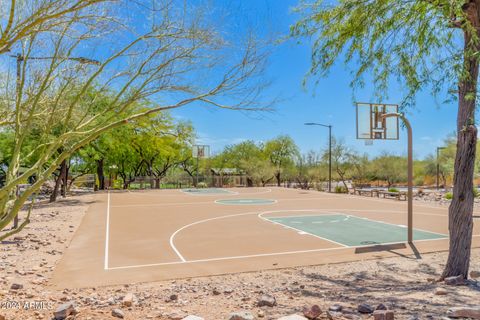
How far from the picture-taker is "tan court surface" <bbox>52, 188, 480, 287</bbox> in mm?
7814

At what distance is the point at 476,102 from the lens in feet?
19.9

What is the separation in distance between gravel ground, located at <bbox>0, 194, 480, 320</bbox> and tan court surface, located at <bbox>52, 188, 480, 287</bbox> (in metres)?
0.55

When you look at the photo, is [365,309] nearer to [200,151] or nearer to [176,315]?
[176,315]

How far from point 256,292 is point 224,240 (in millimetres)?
5021

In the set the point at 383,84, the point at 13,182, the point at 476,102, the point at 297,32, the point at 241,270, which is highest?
the point at 297,32

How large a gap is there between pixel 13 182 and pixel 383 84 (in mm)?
6837

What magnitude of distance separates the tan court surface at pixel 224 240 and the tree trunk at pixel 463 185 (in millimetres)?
2518

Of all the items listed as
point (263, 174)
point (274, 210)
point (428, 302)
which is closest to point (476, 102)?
point (428, 302)

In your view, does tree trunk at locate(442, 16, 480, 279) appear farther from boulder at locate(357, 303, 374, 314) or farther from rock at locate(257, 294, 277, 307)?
rock at locate(257, 294, 277, 307)

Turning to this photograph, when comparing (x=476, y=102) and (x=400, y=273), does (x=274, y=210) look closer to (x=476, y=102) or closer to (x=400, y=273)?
(x=400, y=273)

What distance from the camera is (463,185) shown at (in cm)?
653

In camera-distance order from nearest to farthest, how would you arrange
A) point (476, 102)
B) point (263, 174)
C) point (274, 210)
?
point (476, 102), point (274, 210), point (263, 174)

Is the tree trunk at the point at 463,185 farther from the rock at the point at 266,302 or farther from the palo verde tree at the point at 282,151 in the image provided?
the palo verde tree at the point at 282,151

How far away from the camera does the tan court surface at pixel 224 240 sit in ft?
25.6
